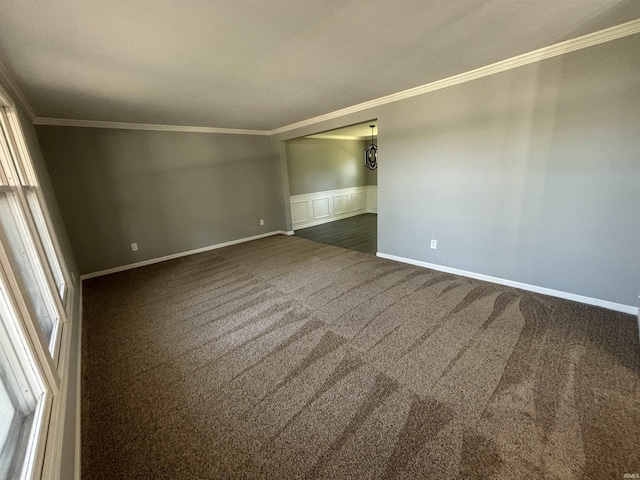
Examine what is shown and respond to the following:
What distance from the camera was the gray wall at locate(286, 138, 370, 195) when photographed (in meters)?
6.08

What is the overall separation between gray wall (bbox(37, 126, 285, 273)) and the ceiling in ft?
2.93

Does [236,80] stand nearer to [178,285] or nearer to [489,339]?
[178,285]

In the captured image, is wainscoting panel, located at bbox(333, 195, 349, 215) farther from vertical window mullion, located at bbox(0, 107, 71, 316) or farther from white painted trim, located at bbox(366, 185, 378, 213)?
vertical window mullion, located at bbox(0, 107, 71, 316)

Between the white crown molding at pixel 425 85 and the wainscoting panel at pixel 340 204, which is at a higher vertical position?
the white crown molding at pixel 425 85

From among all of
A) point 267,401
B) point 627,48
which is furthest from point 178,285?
point 627,48

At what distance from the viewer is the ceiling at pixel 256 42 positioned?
4.71 feet

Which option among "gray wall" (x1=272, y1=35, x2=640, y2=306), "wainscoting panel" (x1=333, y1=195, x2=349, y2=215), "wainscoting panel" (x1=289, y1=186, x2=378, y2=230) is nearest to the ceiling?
"gray wall" (x1=272, y1=35, x2=640, y2=306)

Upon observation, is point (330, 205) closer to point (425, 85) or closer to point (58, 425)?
point (425, 85)

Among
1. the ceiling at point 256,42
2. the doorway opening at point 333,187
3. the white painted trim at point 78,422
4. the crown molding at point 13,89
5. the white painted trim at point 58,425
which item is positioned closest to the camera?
the white painted trim at point 58,425

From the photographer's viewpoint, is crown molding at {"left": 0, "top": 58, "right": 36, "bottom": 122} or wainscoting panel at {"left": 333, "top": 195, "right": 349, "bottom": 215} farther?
wainscoting panel at {"left": 333, "top": 195, "right": 349, "bottom": 215}

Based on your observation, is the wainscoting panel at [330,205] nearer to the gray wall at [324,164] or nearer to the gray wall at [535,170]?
the gray wall at [324,164]

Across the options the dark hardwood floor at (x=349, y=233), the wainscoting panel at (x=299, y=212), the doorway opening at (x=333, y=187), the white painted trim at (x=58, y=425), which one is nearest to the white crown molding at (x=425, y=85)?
the doorway opening at (x=333, y=187)

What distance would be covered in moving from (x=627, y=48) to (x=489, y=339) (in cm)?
246

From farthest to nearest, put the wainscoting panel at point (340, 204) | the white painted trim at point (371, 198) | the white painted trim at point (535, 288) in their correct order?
the white painted trim at point (371, 198), the wainscoting panel at point (340, 204), the white painted trim at point (535, 288)
